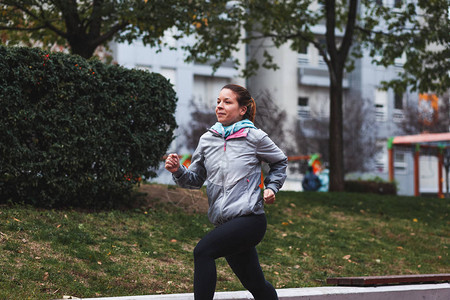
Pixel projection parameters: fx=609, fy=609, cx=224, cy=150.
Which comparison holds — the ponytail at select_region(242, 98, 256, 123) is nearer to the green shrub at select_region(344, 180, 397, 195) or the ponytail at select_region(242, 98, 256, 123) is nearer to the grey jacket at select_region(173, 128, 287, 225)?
the grey jacket at select_region(173, 128, 287, 225)

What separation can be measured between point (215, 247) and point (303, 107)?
38.6 metres

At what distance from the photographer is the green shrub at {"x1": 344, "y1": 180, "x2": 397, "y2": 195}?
19250 mm

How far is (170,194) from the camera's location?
34.0ft

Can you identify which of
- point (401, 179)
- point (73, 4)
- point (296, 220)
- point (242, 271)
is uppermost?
point (73, 4)

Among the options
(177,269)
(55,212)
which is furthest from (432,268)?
(55,212)

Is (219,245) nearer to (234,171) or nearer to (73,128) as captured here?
(234,171)

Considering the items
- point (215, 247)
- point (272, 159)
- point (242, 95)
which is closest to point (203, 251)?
point (215, 247)

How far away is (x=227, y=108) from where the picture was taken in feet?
14.4

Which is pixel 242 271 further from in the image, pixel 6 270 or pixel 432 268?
pixel 432 268

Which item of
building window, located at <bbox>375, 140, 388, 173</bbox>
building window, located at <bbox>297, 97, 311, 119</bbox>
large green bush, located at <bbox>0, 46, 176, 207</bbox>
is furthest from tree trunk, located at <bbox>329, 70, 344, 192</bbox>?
building window, located at <bbox>375, 140, 388, 173</bbox>

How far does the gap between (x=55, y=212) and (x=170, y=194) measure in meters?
2.53

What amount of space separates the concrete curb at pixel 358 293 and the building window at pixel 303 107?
34.0 meters

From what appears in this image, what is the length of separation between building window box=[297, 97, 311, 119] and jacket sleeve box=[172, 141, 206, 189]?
36.2 metres

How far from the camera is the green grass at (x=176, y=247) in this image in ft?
19.7
